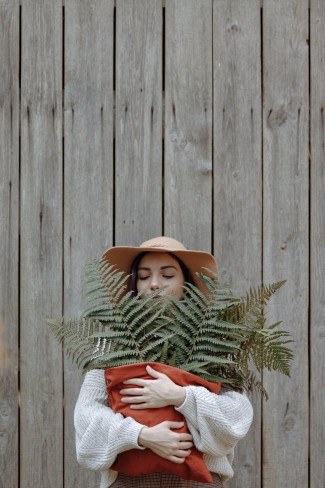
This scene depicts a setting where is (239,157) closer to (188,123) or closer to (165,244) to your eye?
(188,123)

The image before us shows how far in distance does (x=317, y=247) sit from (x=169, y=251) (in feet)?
2.55

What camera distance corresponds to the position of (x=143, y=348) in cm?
247

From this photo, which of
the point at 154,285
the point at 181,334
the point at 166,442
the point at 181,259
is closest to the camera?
the point at 166,442

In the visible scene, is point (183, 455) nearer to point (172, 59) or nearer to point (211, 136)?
point (211, 136)

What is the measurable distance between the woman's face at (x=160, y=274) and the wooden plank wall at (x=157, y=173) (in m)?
0.41

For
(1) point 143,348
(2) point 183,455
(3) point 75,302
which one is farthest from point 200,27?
(2) point 183,455

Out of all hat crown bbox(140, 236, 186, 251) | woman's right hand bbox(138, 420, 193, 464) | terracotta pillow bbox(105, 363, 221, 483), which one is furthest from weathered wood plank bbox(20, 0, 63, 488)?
woman's right hand bbox(138, 420, 193, 464)

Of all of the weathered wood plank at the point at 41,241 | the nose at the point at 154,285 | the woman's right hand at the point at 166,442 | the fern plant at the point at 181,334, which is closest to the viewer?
the woman's right hand at the point at 166,442

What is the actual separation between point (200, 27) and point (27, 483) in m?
2.06

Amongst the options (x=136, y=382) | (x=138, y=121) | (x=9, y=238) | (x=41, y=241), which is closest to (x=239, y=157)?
(x=138, y=121)

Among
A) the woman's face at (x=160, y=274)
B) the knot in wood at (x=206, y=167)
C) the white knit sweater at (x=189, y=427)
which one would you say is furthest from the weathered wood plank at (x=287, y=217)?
the white knit sweater at (x=189, y=427)

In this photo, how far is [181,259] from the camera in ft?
9.27

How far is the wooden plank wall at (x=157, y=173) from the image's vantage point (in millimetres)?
3182

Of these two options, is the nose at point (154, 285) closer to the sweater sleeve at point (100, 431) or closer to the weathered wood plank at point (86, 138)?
the sweater sleeve at point (100, 431)
